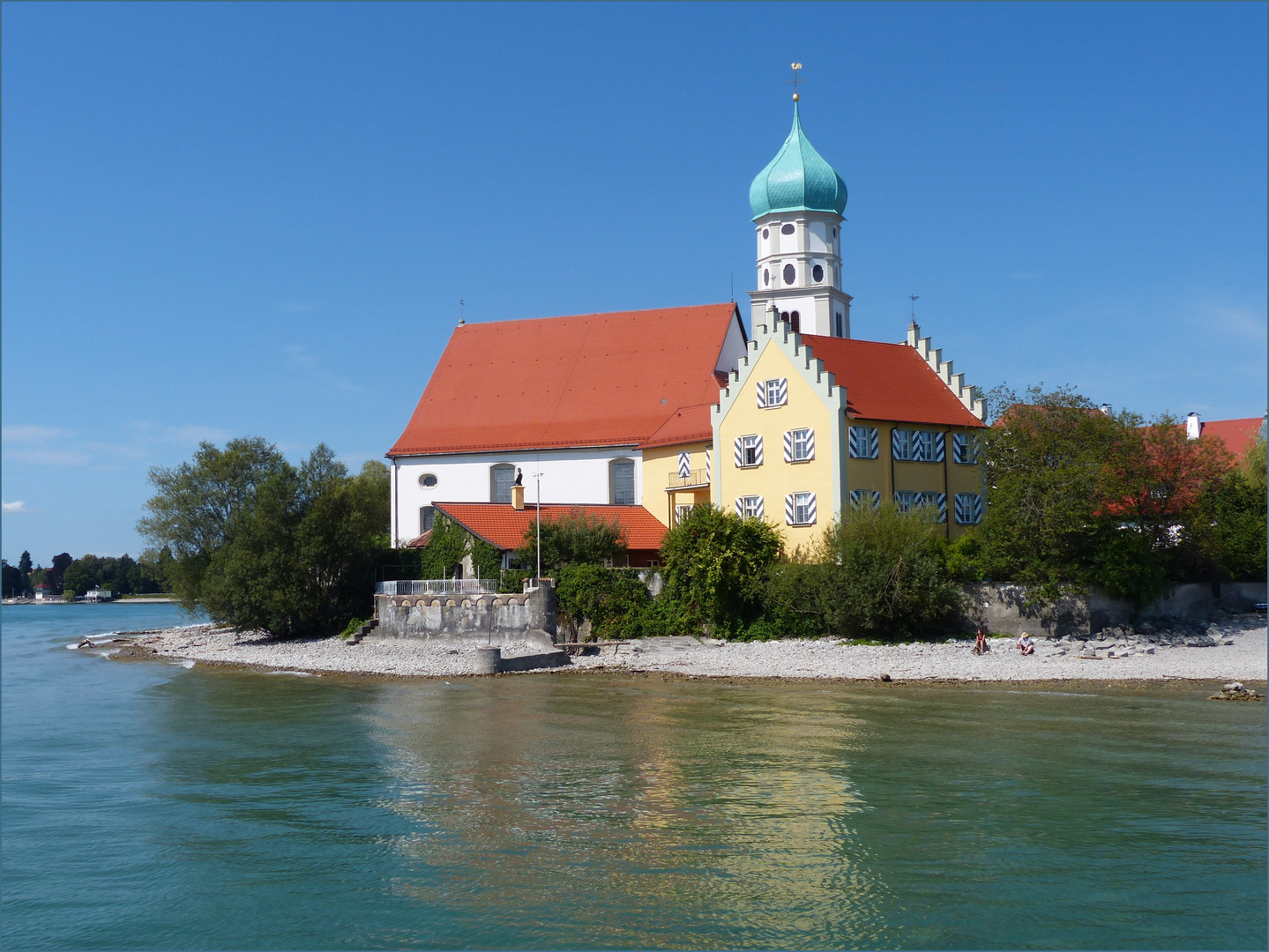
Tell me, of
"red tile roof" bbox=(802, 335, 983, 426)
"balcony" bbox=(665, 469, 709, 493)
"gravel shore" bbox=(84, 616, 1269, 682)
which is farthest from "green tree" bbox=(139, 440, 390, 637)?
"red tile roof" bbox=(802, 335, 983, 426)

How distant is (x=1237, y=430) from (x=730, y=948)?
212 ft

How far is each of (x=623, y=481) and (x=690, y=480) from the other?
5.61 metres

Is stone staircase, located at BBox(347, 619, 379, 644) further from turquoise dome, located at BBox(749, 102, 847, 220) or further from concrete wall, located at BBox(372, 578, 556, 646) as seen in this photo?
turquoise dome, located at BBox(749, 102, 847, 220)

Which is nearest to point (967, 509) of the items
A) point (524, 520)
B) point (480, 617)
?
point (524, 520)

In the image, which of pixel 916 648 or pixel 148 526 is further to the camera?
pixel 148 526

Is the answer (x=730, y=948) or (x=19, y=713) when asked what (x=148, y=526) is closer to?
(x=19, y=713)

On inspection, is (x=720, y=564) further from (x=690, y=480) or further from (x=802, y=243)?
(x=802, y=243)

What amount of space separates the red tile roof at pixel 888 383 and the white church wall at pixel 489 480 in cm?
1097

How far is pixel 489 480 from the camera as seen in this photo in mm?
52469

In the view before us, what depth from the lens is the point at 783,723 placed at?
2436 centimetres

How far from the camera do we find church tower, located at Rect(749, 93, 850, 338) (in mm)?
55688

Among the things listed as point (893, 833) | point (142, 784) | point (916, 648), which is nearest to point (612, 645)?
point (916, 648)

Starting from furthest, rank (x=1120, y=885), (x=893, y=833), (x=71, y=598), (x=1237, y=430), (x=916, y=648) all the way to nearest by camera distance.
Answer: (x=71, y=598)
(x=1237, y=430)
(x=916, y=648)
(x=893, y=833)
(x=1120, y=885)

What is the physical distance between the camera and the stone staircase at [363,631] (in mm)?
44156
